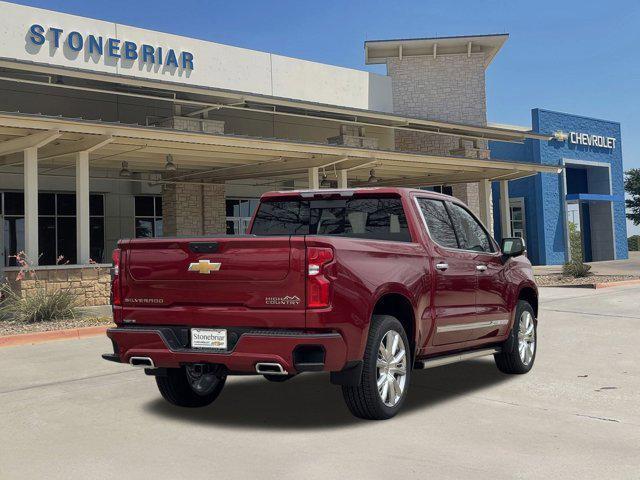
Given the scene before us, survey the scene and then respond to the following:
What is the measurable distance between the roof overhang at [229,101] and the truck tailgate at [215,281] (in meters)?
13.1

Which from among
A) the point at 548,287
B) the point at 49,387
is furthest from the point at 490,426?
the point at 548,287

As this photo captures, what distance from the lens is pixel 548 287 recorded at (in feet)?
70.9

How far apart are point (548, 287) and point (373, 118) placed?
934cm

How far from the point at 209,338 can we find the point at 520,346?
3958 mm

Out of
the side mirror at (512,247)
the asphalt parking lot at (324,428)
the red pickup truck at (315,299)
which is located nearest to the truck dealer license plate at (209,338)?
the red pickup truck at (315,299)

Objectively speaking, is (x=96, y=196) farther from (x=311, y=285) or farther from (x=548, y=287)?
(x=311, y=285)

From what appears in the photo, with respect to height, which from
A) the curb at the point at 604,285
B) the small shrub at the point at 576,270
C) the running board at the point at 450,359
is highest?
the small shrub at the point at 576,270

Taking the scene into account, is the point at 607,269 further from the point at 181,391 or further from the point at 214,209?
the point at 181,391

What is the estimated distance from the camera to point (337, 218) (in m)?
7.00

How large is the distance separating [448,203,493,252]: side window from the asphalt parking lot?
142 centimetres

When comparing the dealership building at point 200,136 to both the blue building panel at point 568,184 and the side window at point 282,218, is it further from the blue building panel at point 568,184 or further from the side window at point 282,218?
the side window at point 282,218

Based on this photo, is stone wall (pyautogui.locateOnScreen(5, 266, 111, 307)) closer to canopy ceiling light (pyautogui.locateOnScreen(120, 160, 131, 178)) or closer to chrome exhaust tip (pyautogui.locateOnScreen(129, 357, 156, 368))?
canopy ceiling light (pyautogui.locateOnScreen(120, 160, 131, 178))

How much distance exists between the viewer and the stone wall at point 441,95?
1236 inches

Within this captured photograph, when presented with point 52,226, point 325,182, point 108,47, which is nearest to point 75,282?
point 52,226
